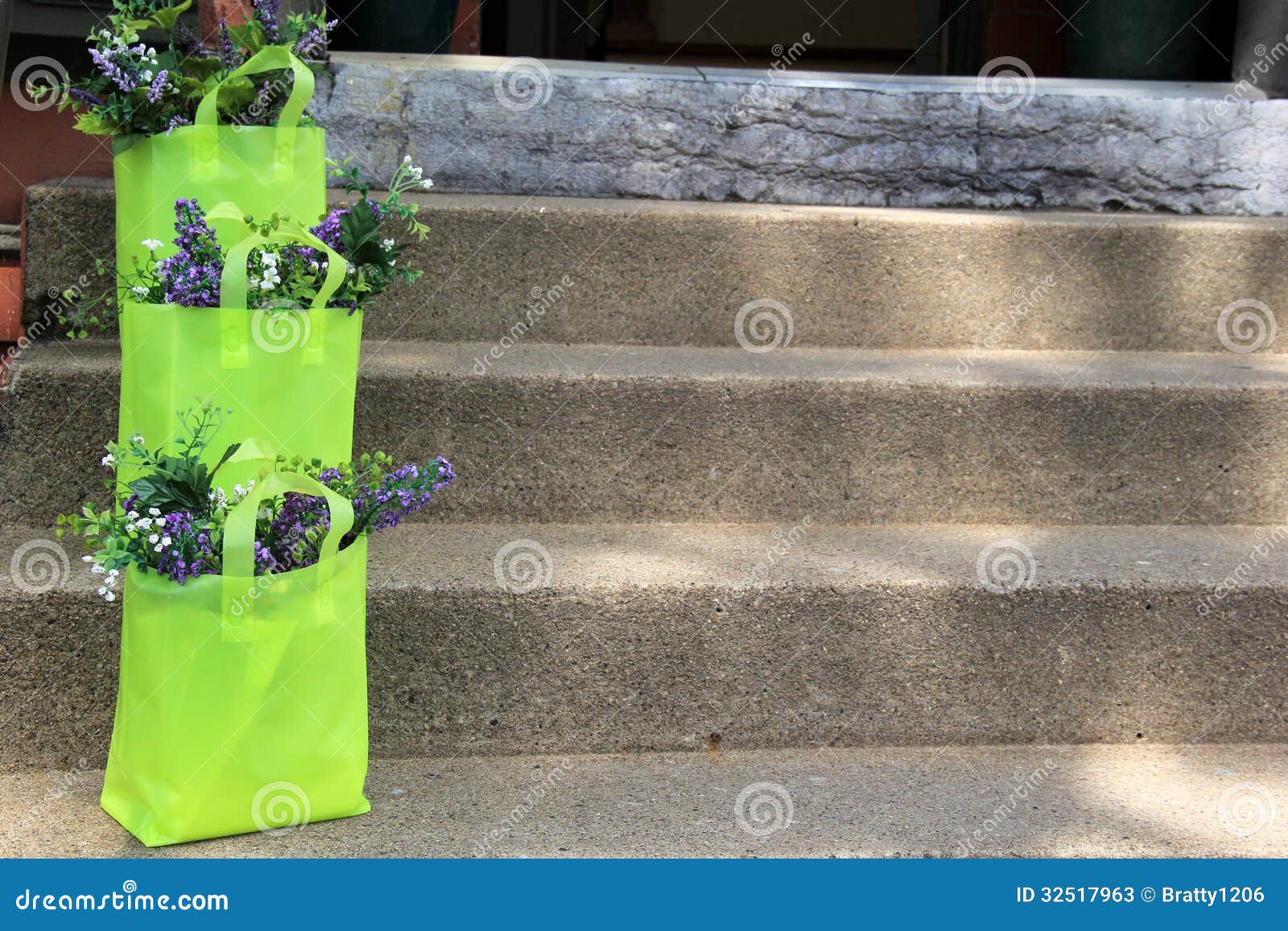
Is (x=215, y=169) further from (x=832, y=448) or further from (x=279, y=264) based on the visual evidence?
(x=832, y=448)

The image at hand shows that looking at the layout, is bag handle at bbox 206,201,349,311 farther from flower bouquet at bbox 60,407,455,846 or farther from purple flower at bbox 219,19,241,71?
purple flower at bbox 219,19,241,71

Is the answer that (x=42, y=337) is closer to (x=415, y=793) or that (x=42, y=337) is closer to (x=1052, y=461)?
(x=415, y=793)

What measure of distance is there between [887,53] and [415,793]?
8.17m

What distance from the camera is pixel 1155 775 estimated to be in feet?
5.78

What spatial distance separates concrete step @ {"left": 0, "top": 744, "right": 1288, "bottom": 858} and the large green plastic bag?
5 cm

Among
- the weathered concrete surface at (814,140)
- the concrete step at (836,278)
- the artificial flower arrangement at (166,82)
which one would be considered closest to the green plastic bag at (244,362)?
the artificial flower arrangement at (166,82)

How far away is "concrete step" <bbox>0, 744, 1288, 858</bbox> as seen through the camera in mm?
1534

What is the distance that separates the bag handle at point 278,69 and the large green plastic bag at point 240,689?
0.60m

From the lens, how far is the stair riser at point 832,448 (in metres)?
2.06

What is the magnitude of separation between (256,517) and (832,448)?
103cm

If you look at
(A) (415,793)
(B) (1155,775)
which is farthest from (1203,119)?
(A) (415,793)

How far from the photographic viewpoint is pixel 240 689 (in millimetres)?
1456

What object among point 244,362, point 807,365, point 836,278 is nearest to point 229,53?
point 244,362

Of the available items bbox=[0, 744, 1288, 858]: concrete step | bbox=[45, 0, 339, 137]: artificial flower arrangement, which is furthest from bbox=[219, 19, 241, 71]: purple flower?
bbox=[0, 744, 1288, 858]: concrete step
